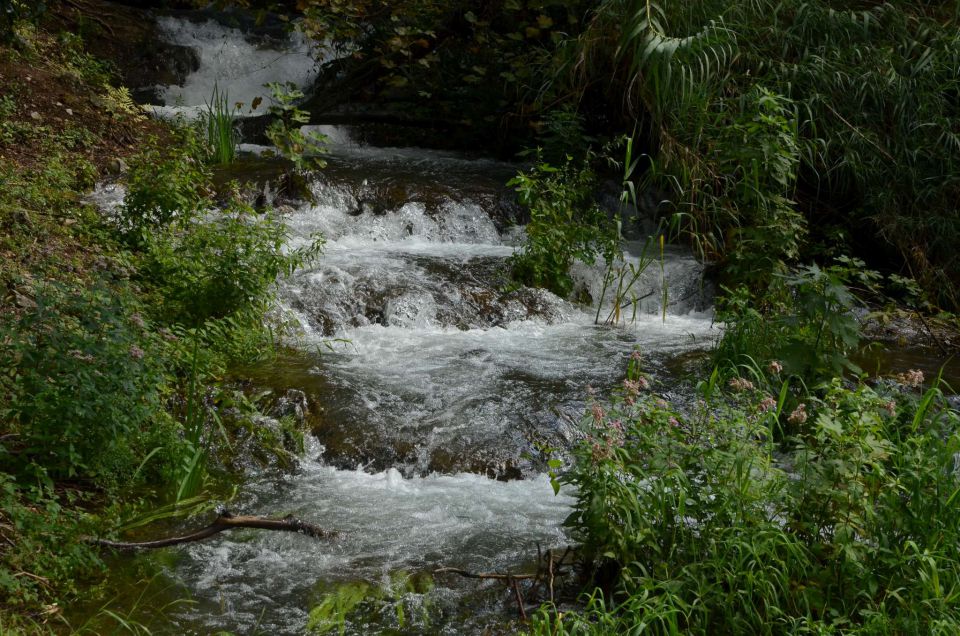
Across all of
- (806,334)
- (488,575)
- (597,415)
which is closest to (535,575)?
(488,575)

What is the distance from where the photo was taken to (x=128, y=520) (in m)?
4.01

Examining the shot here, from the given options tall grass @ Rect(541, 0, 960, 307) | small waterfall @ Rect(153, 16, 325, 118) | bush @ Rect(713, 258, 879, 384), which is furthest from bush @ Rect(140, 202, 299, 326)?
small waterfall @ Rect(153, 16, 325, 118)

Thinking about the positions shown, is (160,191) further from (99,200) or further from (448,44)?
(448,44)

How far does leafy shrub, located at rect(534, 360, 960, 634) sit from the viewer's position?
3.14 m

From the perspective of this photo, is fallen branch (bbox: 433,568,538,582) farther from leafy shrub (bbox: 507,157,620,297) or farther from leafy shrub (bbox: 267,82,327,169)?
leafy shrub (bbox: 267,82,327,169)

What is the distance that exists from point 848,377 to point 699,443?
2.89 m

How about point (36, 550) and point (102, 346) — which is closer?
point (36, 550)

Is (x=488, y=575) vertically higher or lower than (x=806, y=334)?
lower

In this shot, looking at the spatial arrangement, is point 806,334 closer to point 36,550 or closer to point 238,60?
point 36,550

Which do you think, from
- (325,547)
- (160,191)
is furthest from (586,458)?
(160,191)

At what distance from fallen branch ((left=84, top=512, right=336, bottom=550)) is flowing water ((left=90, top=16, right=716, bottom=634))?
2.5 inches

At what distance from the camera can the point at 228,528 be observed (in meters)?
3.92

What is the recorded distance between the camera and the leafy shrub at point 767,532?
3.14 metres

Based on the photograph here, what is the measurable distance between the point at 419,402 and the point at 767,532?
2615 millimetres
